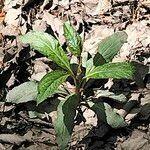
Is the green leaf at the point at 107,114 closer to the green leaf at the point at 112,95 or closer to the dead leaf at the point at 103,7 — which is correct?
the green leaf at the point at 112,95

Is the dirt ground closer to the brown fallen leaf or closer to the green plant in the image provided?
the brown fallen leaf

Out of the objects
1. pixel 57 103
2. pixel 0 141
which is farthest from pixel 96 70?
pixel 0 141

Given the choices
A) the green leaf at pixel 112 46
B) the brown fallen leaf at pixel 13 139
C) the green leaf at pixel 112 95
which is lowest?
the brown fallen leaf at pixel 13 139

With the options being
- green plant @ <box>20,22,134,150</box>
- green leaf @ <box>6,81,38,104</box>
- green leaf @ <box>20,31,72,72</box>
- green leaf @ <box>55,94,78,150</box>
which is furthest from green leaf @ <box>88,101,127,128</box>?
green leaf @ <box>6,81,38,104</box>

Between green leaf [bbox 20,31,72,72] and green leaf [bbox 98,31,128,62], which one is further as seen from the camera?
green leaf [bbox 98,31,128,62]

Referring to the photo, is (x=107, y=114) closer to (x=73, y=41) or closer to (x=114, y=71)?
(x=114, y=71)

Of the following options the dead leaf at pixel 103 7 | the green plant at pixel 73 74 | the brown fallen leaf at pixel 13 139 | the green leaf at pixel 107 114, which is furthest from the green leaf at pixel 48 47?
the dead leaf at pixel 103 7

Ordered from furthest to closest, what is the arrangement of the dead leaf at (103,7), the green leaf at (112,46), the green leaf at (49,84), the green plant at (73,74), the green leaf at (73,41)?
the dead leaf at (103,7) → the green leaf at (112,46) → the green leaf at (73,41) → the green plant at (73,74) → the green leaf at (49,84)
